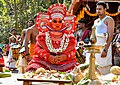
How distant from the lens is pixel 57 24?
846 cm

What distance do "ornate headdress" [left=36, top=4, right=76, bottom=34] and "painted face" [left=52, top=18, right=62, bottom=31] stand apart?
0.07 metres

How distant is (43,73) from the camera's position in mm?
6539

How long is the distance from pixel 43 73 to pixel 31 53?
298 centimetres

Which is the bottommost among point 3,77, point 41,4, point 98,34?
point 3,77

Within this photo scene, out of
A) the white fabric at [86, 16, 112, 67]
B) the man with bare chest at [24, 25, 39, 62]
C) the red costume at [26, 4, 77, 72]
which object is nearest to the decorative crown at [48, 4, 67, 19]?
the red costume at [26, 4, 77, 72]

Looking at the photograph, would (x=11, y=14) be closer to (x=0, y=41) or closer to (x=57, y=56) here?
(x=0, y=41)

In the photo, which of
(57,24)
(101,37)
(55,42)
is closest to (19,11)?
(57,24)

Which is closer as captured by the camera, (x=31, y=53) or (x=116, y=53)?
(x=116, y=53)

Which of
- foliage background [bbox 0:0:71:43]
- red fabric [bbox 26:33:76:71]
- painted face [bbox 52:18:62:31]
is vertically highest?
foliage background [bbox 0:0:71:43]

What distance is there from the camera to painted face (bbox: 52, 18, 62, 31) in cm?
846

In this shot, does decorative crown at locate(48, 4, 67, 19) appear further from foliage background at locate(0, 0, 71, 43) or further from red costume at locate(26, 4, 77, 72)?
foliage background at locate(0, 0, 71, 43)

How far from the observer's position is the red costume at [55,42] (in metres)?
8.18

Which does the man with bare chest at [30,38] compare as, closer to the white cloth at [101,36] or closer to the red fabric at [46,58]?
the red fabric at [46,58]

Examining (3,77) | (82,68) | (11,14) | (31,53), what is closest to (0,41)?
(11,14)
